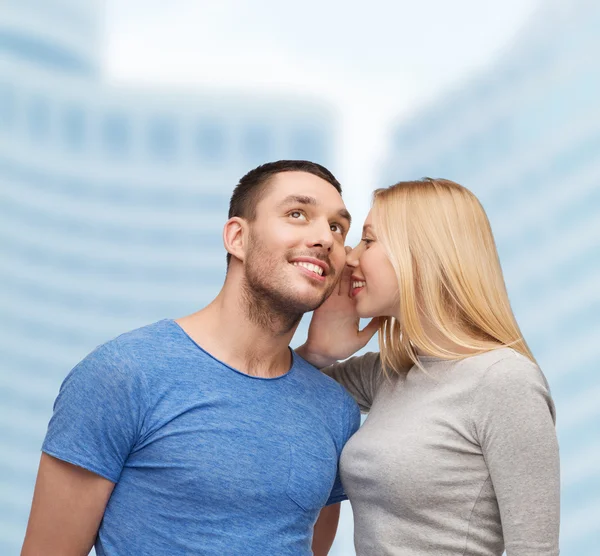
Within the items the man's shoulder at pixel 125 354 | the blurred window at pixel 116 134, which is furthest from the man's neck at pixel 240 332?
the blurred window at pixel 116 134

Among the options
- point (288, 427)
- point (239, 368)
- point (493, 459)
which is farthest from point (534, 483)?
point (239, 368)

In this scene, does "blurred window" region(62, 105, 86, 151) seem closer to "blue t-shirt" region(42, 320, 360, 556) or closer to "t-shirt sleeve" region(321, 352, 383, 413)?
"t-shirt sleeve" region(321, 352, 383, 413)

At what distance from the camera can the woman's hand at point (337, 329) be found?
2.02 m

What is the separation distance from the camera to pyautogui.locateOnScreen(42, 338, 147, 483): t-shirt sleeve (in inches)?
61.8

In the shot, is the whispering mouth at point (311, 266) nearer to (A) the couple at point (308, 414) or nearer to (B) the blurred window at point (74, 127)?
(A) the couple at point (308, 414)

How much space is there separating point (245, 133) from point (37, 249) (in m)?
1.12

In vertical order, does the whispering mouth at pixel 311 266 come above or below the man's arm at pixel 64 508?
above

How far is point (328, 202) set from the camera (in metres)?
1.91

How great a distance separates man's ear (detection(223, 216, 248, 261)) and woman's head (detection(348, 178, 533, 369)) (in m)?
0.27

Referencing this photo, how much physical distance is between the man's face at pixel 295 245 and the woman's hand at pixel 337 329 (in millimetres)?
139

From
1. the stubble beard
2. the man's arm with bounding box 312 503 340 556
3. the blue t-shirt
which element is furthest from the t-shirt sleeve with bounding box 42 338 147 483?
the man's arm with bounding box 312 503 340 556

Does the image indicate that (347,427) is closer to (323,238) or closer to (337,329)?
(337,329)

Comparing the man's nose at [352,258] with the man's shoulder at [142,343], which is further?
the man's nose at [352,258]

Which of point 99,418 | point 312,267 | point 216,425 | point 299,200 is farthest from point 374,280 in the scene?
point 99,418
